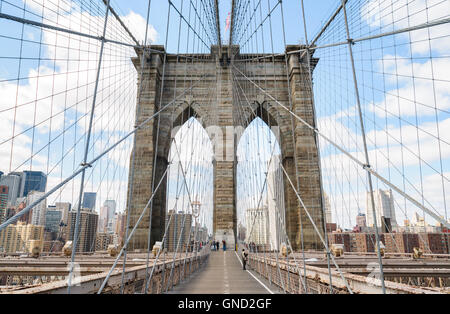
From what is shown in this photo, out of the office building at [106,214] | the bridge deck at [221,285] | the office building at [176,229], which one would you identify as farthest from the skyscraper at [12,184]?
the office building at [106,214]

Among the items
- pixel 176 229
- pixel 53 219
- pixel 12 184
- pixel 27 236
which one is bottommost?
pixel 27 236

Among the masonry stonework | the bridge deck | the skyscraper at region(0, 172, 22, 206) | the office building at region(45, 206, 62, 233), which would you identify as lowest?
the bridge deck

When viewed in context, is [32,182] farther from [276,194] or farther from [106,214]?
[106,214]

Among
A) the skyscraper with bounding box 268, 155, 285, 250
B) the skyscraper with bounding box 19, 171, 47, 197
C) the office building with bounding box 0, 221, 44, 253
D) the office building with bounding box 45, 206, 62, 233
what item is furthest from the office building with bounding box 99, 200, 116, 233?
the skyscraper with bounding box 268, 155, 285, 250

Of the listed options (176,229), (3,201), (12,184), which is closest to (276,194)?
(176,229)

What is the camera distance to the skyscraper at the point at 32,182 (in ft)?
19.0

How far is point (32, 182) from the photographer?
20.5 feet

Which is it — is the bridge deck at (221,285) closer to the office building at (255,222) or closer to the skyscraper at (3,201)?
the office building at (255,222)

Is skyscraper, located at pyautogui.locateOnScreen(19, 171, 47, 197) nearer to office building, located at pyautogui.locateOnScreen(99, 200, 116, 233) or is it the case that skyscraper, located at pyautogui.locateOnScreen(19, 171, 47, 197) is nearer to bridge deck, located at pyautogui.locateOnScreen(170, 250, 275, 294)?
bridge deck, located at pyautogui.locateOnScreen(170, 250, 275, 294)

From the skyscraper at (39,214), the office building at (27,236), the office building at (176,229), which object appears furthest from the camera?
the office building at (27,236)

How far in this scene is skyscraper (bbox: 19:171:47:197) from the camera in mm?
5777

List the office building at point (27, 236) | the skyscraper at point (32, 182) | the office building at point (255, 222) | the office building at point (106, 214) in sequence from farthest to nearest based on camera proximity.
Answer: the office building at point (106, 214) < the office building at point (255, 222) < the office building at point (27, 236) < the skyscraper at point (32, 182)
